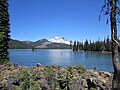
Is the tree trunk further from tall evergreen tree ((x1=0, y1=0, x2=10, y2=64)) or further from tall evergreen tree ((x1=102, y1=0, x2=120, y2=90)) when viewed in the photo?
tall evergreen tree ((x1=0, y1=0, x2=10, y2=64))

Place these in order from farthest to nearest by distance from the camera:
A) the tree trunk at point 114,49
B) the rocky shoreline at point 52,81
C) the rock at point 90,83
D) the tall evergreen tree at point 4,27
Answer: the tall evergreen tree at point 4,27 < the rock at point 90,83 < the rocky shoreline at point 52,81 < the tree trunk at point 114,49

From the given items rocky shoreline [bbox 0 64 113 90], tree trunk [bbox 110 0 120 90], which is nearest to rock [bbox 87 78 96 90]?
rocky shoreline [bbox 0 64 113 90]

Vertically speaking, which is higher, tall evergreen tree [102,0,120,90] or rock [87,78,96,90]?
tall evergreen tree [102,0,120,90]

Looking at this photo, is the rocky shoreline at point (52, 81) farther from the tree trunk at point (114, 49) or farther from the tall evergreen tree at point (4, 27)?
the tall evergreen tree at point (4, 27)

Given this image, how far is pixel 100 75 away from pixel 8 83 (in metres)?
7.00

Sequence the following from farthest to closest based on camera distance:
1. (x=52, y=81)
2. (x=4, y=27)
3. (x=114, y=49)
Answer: (x=4, y=27) → (x=52, y=81) → (x=114, y=49)

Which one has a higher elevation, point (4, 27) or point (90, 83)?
point (4, 27)

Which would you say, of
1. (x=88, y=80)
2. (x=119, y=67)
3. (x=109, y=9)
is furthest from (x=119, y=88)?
(x=88, y=80)

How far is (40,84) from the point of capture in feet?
52.2

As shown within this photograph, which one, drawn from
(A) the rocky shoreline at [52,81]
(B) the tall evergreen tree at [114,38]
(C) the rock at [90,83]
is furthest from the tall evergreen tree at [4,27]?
(B) the tall evergreen tree at [114,38]

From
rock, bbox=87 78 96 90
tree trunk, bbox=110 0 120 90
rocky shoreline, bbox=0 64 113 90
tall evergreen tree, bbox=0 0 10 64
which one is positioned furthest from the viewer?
tall evergreen tree, bbox=0 0 10 64

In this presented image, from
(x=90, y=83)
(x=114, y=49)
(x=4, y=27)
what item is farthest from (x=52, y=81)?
(x=4, y=27)

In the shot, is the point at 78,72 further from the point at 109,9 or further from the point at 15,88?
the point at 109,9

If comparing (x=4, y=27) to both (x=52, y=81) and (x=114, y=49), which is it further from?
(x=114, y=49)
